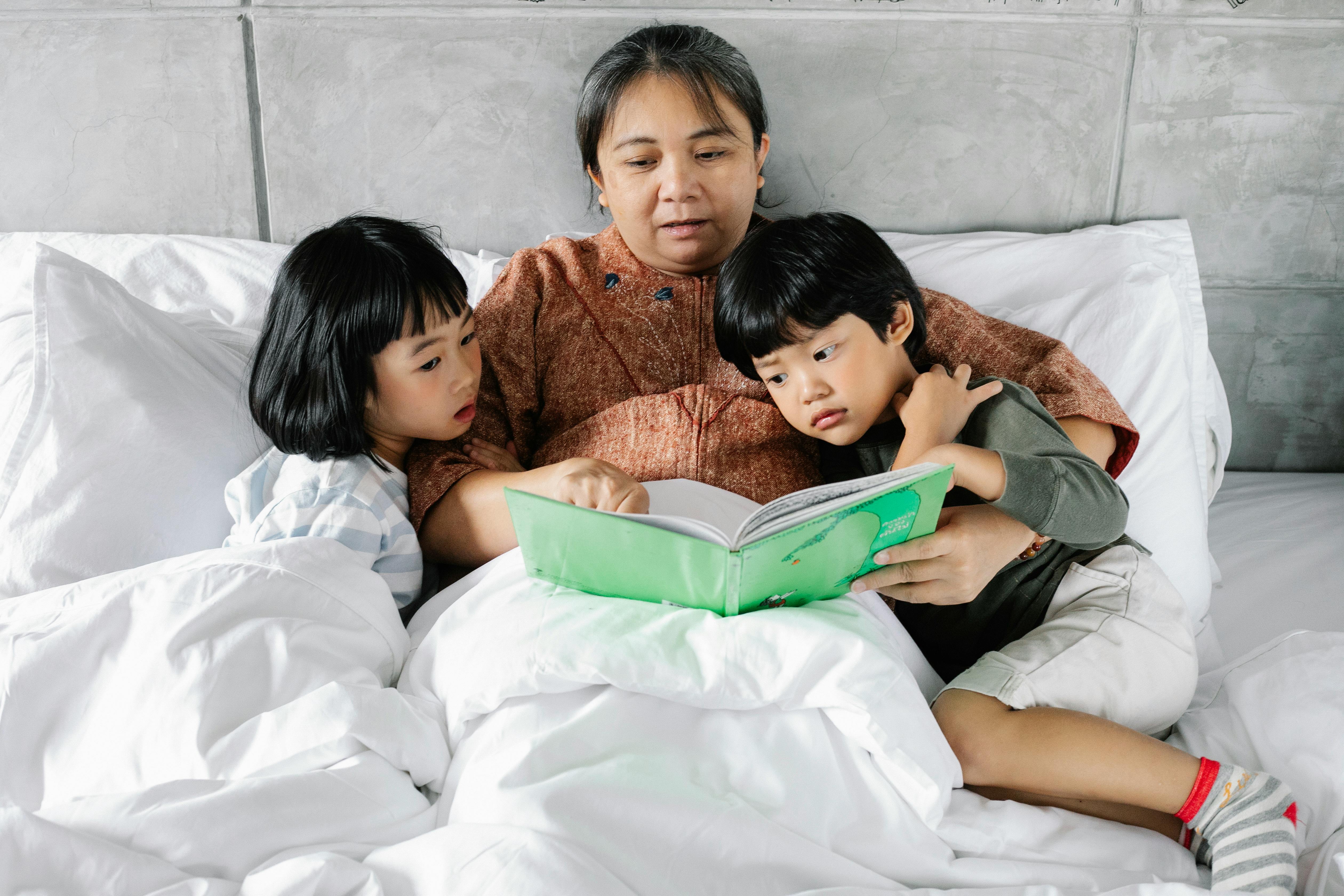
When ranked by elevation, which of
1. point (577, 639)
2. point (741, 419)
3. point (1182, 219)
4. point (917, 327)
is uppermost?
point (1182, 219)

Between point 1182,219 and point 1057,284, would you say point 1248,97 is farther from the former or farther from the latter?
point 1057,284

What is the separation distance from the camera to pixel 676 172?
52.8 inches

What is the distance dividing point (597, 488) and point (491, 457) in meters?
0.27

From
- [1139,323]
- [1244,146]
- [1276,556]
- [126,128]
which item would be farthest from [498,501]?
[1244,146]

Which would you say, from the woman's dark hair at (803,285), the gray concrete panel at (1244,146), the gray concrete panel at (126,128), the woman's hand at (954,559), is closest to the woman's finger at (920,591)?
the woman's hand at (954,559)

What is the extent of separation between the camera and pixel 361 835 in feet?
2.78

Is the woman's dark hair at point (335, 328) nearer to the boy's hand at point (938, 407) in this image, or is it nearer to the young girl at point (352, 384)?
the young girl at point (352, 384)

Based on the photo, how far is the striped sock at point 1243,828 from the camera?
0.88 metres

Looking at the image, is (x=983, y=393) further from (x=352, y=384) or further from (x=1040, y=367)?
(x=352, y=384)

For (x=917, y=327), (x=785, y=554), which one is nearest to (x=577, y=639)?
(x=785, y=554)

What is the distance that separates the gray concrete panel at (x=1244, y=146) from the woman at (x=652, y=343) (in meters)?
0.60

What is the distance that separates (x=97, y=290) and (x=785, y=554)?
101cm

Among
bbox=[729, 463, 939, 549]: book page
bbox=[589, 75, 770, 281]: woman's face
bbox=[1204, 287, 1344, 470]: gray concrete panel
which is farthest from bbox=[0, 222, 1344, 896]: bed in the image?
bbox=[1204, 287, 1344, 470]: gray concrete panel

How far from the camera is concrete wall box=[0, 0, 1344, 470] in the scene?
161 centimetres
